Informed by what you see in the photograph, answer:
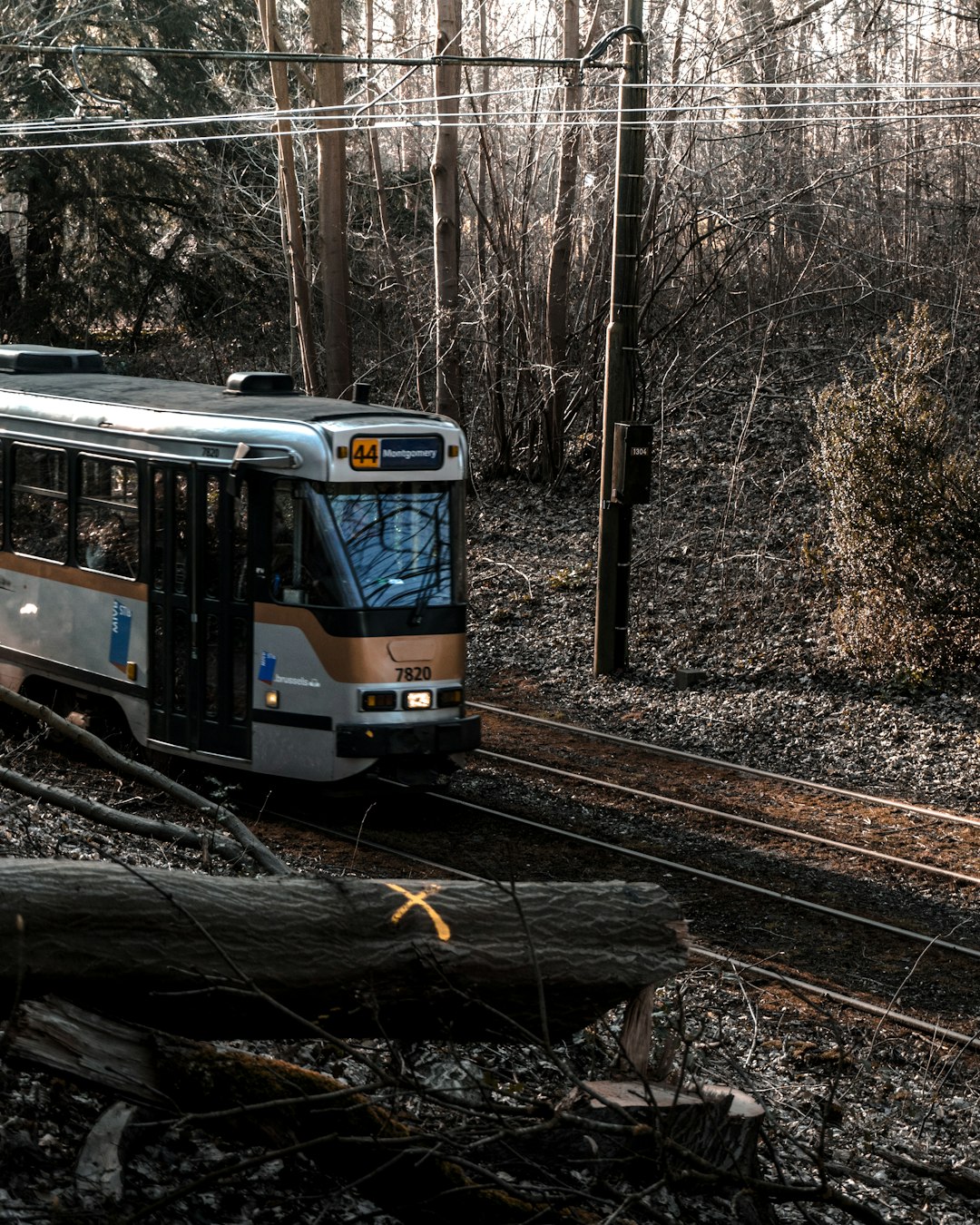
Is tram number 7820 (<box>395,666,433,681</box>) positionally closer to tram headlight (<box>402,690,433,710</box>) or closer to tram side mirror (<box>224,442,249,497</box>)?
tram headlight (<box>402,690,433,710</box>)

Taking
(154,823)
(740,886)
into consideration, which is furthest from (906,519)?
(154,823)

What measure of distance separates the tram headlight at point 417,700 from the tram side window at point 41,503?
138 inches

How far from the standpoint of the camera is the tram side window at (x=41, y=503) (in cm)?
1234

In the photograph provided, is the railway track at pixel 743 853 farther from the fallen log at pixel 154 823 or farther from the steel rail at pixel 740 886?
the fallen log at pixel 154 823

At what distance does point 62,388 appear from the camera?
12.9m

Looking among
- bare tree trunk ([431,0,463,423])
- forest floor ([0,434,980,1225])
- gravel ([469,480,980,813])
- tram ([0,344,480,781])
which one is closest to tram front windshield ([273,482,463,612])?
tram ([0,344,480,781])

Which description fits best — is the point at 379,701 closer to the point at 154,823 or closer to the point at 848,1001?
the point at 154,823

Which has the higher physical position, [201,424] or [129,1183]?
[201,424]

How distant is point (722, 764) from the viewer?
13.0 metres

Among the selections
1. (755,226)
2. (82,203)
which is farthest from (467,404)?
(82,203)

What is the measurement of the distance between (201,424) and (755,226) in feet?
46.7

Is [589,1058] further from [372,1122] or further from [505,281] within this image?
[505,281]

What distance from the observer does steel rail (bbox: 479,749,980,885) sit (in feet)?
33.4

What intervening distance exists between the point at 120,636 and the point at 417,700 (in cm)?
265
